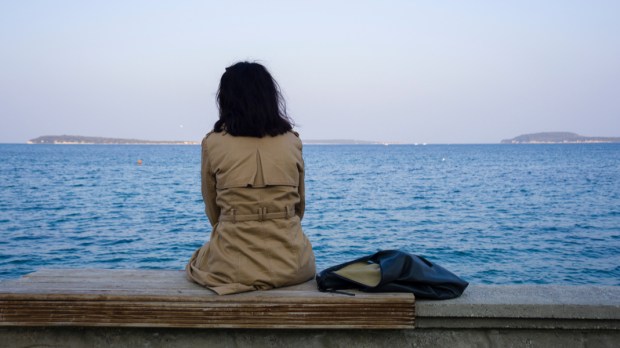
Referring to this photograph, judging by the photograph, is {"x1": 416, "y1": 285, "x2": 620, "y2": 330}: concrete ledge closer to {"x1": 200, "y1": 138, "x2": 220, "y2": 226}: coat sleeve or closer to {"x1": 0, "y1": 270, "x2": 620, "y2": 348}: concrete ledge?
{"x1": 0, "y1": 270, "x2": 620, "y2": 348}: concrete ledge

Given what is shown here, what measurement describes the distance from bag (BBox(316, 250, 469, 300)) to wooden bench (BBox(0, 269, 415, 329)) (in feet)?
0.28

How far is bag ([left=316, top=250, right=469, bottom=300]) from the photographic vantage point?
3375 millimetres

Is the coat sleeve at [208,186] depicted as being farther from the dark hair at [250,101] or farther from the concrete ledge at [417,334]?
the concrete ledge at [417,334]

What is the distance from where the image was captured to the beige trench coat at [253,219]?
3.48m

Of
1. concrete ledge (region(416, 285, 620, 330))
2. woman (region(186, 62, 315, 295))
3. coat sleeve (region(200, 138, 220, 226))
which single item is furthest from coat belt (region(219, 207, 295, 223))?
concrete ledge (region(416, 285, 620, 330))

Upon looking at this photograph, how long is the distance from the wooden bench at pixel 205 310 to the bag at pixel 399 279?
9 centimetres

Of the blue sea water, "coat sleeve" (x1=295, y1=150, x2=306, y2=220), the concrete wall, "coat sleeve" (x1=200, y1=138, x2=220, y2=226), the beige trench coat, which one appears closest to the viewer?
the concrete wall

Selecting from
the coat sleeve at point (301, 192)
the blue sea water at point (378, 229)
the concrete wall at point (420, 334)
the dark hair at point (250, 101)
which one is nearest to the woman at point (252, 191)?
the dark hair at point (250, 101)

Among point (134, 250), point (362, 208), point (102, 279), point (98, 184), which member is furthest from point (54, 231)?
point (98, 184)

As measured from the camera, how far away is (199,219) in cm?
2544

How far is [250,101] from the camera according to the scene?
11.6 feet

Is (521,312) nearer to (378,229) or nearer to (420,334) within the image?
(420,334)

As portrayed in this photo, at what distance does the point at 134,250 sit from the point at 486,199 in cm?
2135

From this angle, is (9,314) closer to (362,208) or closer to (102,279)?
(102,279)
